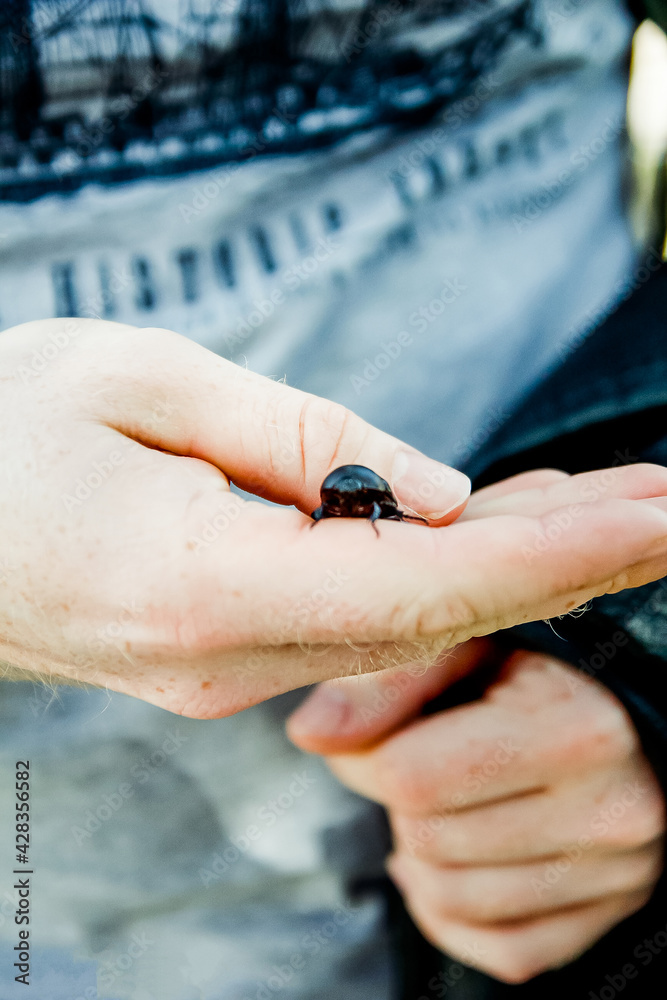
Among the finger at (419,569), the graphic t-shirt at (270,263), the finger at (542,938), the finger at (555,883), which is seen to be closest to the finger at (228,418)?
the finger at (419,569)

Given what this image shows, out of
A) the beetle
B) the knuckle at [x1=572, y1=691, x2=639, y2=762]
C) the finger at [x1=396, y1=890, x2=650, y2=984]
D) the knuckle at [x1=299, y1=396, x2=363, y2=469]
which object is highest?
the knuckle at [x1=299, y1=396, x2=363, y2=469]

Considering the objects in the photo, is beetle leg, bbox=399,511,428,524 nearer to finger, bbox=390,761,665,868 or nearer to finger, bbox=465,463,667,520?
finger, bbox=465,463,667,520

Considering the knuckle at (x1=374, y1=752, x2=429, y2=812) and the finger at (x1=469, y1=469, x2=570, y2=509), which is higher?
the finger at (x1=469, y1=469, x2=570, y2=509)

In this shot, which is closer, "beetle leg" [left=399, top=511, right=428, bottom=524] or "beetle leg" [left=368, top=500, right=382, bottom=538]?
"beetle leg" [left=368, top=500, right=382, bottom=538]

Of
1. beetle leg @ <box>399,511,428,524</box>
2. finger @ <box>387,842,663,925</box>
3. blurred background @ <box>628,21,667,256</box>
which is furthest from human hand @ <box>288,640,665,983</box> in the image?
blurred background @ <box>628,21,667,256</box>

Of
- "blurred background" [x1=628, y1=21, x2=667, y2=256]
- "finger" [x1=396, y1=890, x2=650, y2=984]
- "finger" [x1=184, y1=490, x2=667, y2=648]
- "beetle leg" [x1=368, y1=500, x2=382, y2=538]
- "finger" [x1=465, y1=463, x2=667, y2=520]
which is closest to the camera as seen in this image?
"finger" [x1=184, y1=490, x2=667, y2=648]

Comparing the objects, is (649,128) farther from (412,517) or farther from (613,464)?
(412,517)
